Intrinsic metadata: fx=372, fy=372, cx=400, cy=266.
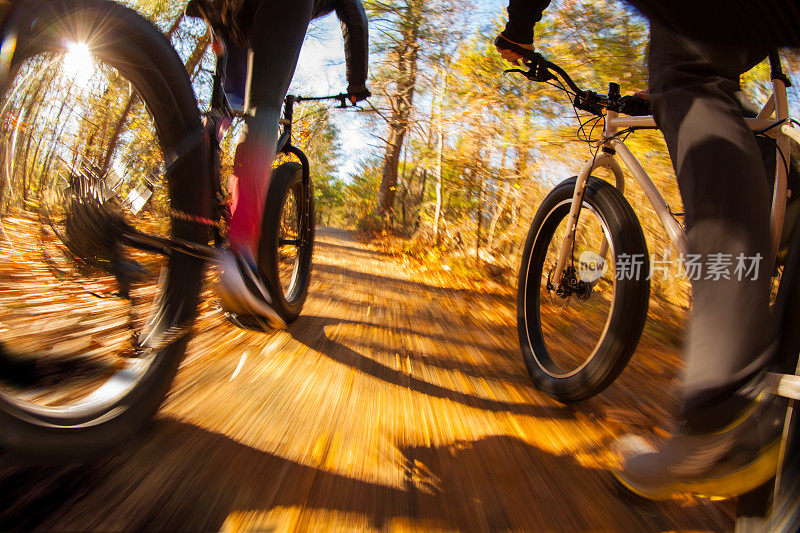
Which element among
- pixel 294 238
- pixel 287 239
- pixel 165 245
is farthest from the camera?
pixel 294 238

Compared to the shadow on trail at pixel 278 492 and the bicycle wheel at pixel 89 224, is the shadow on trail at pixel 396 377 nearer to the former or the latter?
the shadow on trail at pixel 278 492

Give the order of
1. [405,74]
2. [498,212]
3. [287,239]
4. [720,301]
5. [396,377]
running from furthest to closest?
[405,74], [498,212], [287,239], [396,377], [720,301]

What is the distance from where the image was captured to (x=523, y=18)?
1.48 metres

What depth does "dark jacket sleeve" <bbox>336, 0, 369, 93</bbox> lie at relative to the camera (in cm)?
173

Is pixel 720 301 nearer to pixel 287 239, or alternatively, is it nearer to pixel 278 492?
pixel 278 492

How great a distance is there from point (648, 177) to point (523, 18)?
31.5 inches

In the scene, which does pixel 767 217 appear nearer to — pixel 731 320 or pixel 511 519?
pixel 731 320

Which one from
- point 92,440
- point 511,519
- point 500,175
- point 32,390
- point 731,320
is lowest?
point 511,519

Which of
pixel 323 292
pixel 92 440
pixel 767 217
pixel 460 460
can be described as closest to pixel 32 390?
pixel 92 440

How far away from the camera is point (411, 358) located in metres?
1.85

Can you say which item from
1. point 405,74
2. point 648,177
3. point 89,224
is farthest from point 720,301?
point 405,74

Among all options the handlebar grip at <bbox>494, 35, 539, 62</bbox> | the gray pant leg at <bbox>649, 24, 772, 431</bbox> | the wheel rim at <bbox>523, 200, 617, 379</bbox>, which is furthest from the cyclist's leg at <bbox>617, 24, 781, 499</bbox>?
the handlebar grip at <bbox>494, 35, 539, 62</bbox>

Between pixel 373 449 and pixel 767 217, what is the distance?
1.09m

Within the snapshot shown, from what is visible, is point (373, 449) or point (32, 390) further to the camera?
point (373, 449)
